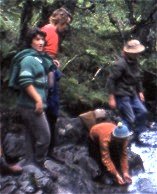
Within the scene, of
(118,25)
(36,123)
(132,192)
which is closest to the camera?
(36,123)

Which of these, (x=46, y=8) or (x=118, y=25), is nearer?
(x=46, y=8)

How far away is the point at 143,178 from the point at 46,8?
4386 millimetres

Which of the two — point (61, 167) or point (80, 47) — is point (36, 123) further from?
point (80, 47)

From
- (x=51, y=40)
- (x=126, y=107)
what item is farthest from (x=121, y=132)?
(x=51, y=40)

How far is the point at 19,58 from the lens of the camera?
6.36m

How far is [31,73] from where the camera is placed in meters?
6.16

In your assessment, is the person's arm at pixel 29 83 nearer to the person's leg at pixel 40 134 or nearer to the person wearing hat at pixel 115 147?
the person's leg at pixel 40 134

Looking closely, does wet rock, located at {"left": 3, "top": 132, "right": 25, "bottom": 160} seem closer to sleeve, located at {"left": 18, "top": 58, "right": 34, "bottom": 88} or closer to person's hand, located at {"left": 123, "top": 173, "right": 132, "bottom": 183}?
sleeve, located at {"left": 18, "top": 58, "right": 34, "bottom": 88}

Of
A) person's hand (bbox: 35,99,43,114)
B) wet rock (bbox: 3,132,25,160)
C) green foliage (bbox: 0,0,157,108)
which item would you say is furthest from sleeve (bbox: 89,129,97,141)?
green foliage (bbox: 0,0,157,108)

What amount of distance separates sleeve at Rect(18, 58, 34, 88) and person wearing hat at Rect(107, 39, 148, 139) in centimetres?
180

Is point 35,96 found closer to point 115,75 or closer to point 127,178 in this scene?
point 115,75

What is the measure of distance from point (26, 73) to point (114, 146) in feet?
6.95

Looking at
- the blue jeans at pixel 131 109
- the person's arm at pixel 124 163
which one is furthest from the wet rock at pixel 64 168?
the blue jeans at pixel 131 109

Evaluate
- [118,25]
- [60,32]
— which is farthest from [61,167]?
[118,25]
